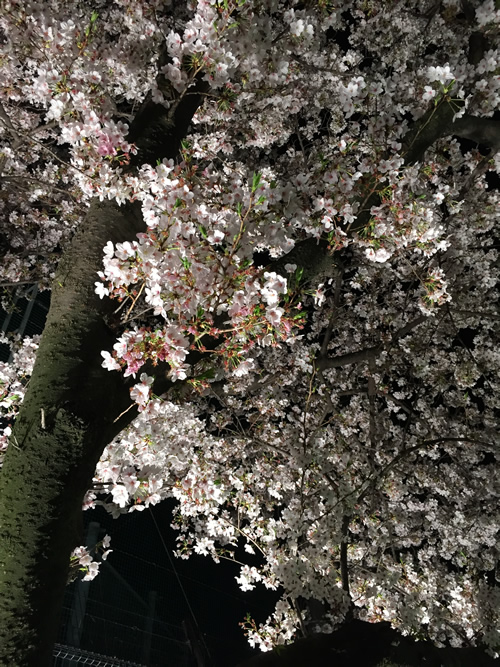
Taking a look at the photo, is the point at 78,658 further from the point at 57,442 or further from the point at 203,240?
the point at 203,240

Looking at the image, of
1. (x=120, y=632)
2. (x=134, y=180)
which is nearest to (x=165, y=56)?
(x=134, y=180)

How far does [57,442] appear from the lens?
162 centimetres

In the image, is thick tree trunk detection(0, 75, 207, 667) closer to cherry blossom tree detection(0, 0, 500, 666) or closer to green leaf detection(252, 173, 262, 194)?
cherry blossom tree detection(0, 0, 500, 666)

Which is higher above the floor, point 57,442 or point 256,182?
point 256,182

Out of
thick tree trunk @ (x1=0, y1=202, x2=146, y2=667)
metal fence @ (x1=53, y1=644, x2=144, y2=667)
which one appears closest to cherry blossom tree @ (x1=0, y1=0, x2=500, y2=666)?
thick tree trunk @ (x1=0, y1=202, x2=146, y2=667)

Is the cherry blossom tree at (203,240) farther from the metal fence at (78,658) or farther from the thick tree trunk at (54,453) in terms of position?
the metal fence at (78,658)

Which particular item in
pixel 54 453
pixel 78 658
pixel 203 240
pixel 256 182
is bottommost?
pixel 78 658

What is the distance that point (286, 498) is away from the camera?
6.16 metres

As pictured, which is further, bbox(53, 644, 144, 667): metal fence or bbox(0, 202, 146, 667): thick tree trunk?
bbox(53, 644, 144, 667): metal fence

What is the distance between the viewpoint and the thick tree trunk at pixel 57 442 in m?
1.39

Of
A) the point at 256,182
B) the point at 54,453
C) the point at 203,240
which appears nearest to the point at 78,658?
the point at 54,453

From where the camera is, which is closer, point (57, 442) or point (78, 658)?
point (57, 442)

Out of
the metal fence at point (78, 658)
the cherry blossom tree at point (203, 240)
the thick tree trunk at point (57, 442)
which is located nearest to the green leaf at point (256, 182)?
the cherry blossom tree at point (203, 240)

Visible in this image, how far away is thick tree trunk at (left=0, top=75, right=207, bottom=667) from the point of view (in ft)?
4.55
